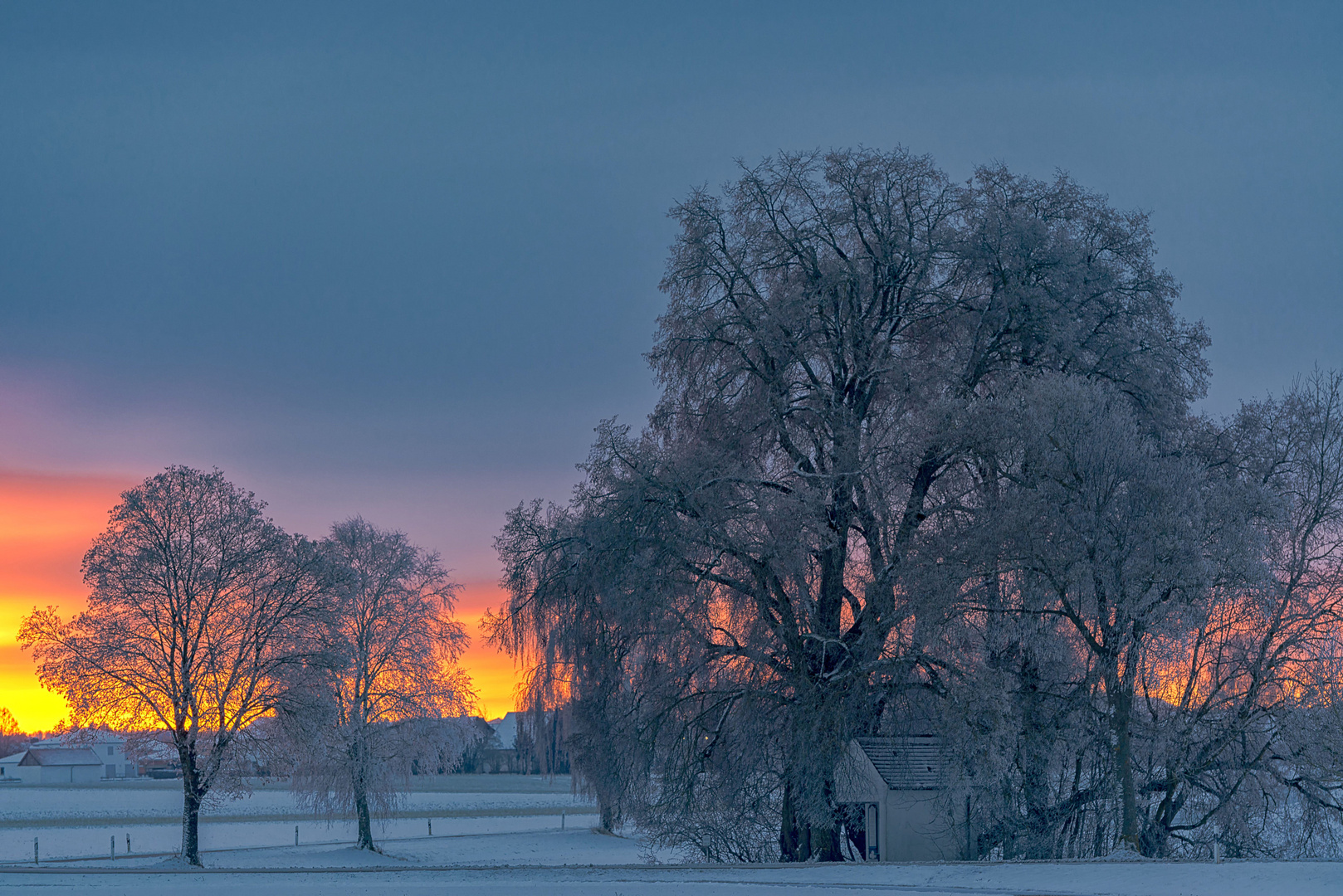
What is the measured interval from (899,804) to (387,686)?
74.8 ft

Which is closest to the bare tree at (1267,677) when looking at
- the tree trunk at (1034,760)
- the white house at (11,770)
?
the tree trunk at (1034,760)

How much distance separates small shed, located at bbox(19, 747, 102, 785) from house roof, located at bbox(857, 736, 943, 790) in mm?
127970

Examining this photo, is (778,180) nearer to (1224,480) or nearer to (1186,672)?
(1224,480)

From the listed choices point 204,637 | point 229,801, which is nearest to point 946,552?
point 204,637

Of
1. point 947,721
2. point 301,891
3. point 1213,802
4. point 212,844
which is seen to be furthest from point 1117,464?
point 212,844

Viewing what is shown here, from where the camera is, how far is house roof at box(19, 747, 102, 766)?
447 feet

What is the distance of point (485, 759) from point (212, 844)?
9581 cm

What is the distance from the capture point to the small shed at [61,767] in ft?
440

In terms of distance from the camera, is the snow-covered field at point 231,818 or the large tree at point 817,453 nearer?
the large tree at point 817,453

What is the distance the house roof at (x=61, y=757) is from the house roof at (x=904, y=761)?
129554 millimetres

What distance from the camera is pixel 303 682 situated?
3484cm

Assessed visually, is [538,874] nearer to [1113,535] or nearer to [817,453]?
[817,453]

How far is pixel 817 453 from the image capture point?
91.0ft

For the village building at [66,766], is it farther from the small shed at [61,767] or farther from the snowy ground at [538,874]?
the snowy ground at [538,874]
